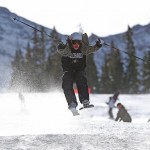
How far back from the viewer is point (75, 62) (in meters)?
8.06

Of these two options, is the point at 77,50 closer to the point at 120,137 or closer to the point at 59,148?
the point at 120,137

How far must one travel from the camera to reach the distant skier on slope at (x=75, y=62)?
796cm

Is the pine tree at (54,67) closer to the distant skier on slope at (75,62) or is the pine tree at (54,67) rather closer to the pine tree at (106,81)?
the pine tree at (106,81)

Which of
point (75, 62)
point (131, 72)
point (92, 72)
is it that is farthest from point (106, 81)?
point (75, 62)

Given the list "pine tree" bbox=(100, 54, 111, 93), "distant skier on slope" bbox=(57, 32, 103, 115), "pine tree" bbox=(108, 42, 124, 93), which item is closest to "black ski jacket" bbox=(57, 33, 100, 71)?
"distant skier on slope" bbox=(57, 32, 103, 115)

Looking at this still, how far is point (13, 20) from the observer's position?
877cm

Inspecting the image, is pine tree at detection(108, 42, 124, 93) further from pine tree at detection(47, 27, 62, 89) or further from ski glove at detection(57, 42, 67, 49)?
ski glove at detection(57, 42, 67, 49)

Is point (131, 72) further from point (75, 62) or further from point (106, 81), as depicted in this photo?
point (75, 62)

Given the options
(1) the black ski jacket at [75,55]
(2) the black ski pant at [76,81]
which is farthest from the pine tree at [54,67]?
(1) the black ski jacket at [75,55]

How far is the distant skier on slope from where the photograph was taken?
26.1 feet

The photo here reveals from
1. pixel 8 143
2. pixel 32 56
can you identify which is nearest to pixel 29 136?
pixel 8 143

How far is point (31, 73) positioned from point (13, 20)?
5084cm

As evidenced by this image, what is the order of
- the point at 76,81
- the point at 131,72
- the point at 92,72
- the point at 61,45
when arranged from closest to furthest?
the point at 61,45 → the point at 76,81 → the point at 131,72 → the point at 92,72

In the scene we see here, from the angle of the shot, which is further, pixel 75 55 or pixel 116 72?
pixel 116 72
